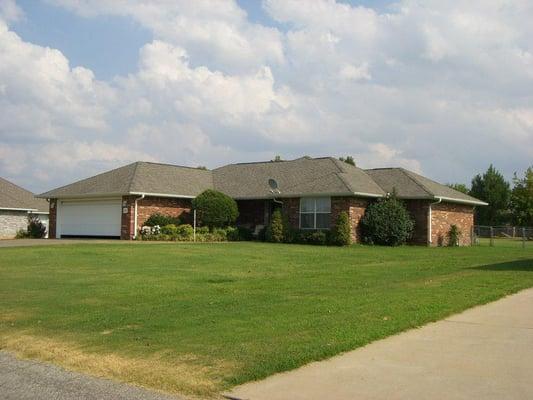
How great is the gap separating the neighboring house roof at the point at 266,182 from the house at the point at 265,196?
0.06 metres

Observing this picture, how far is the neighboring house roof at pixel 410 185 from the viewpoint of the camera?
107 feet

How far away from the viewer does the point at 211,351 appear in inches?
307

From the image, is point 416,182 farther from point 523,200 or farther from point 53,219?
point 523,200

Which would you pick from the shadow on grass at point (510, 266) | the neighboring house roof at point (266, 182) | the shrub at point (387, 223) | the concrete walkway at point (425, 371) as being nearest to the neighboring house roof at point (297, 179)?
the neighboring house roof at point (266, 182)

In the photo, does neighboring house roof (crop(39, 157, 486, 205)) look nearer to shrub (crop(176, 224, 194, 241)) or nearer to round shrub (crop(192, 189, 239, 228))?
round shrub (crop(192, 189, 239, 228))

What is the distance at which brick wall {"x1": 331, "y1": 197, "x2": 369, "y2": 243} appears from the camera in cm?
3150

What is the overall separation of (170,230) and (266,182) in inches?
275

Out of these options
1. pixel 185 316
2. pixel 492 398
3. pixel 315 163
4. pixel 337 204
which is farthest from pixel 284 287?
pixel 315 163

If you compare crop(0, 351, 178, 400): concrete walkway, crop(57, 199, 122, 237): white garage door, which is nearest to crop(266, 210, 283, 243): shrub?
crop(57, 199, 122, 237): white garage door

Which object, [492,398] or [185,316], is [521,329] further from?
[185,316]

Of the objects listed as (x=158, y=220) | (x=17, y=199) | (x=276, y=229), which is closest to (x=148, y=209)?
(x=158, y=220)

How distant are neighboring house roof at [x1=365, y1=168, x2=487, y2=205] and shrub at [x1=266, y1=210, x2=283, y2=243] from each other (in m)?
6.14

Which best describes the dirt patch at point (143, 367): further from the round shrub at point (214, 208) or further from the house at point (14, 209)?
the house at point (14, 209)

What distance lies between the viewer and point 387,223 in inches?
1235
